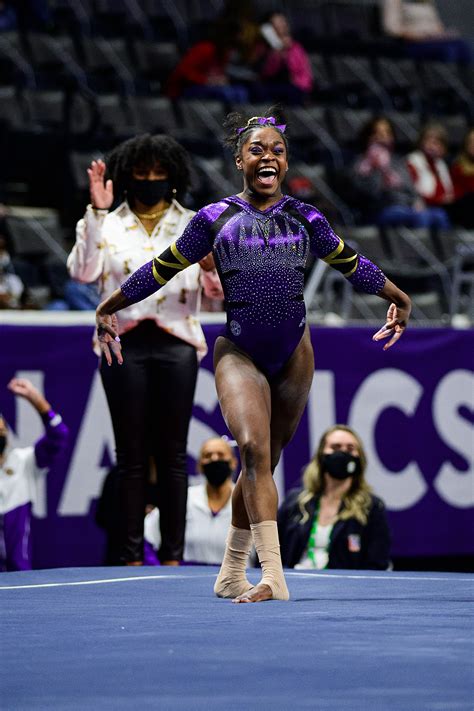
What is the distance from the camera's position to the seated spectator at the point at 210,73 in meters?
10.9

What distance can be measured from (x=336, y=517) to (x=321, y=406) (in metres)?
1.20

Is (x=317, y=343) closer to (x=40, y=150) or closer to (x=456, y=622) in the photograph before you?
(x=40, y=150)

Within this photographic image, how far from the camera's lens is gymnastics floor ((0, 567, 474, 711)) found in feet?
8.07

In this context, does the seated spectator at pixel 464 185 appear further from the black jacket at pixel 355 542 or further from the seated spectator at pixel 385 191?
the black jacket at pixel 355 542

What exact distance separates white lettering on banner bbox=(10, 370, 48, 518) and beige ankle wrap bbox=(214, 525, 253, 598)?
2666mm

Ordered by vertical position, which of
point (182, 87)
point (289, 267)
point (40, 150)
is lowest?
point (289, 267)

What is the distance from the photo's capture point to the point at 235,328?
13.6 feet

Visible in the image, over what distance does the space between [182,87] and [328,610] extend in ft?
25.8

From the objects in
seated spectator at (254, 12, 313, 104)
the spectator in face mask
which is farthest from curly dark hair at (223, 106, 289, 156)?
seated spectator at (254, 12, 313, 104)

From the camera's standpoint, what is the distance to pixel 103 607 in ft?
12.5

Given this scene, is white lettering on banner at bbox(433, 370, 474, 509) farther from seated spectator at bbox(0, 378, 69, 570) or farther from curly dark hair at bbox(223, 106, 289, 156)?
curly dark hair at bbox(223, 106, 289, 156)

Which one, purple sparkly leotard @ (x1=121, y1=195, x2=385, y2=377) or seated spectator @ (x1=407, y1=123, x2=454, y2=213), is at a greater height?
seated spectator @ (x1=407, y1=123, x2=454, y2=213)

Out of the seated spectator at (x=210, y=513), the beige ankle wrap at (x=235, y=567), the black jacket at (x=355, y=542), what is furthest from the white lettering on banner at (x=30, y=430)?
the beige ankle wrap at (x=235, y=567)

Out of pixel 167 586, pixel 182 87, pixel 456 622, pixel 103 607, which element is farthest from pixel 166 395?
pixel 182 87
